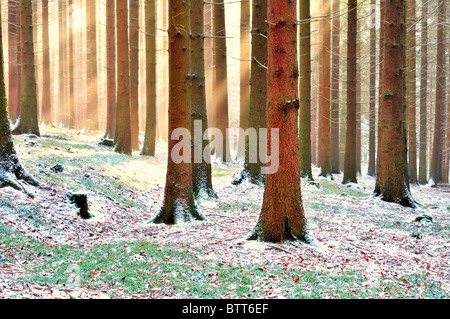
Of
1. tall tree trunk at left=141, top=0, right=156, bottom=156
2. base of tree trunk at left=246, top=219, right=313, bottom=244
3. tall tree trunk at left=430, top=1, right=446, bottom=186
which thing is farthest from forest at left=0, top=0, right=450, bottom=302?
tall tree trunk at left=430, top=1, right=446, bottom=186

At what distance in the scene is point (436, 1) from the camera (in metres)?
26.9

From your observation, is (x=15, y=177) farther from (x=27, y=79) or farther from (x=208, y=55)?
(x=208, y=55)

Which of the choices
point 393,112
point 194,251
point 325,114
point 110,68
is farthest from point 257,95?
point 110,68

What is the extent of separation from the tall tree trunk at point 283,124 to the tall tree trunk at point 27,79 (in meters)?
12.6

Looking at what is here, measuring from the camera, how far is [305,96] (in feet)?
59.4

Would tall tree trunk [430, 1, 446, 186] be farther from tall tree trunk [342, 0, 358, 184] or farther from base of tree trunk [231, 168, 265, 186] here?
base of tree trunk [231, 168, 265, 186]

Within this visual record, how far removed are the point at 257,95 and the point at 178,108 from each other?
5948 millimetres

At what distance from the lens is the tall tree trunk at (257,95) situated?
47.7 ft

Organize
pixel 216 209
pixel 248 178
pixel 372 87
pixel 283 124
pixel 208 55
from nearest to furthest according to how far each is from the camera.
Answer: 1. pixel 283 124
2. pixel 216 209
3. pixel 248 178
4. pixel 372 87
5. pixel 208 55

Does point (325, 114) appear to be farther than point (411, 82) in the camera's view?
No

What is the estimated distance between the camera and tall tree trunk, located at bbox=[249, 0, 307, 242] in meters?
7.50

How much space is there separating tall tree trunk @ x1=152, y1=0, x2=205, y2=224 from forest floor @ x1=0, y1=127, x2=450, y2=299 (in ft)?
1.54

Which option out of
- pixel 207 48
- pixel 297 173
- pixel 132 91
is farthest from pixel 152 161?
pixel 297 173

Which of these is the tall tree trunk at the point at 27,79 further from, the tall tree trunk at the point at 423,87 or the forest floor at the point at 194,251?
the tall tree trunk at the point at 423,87
